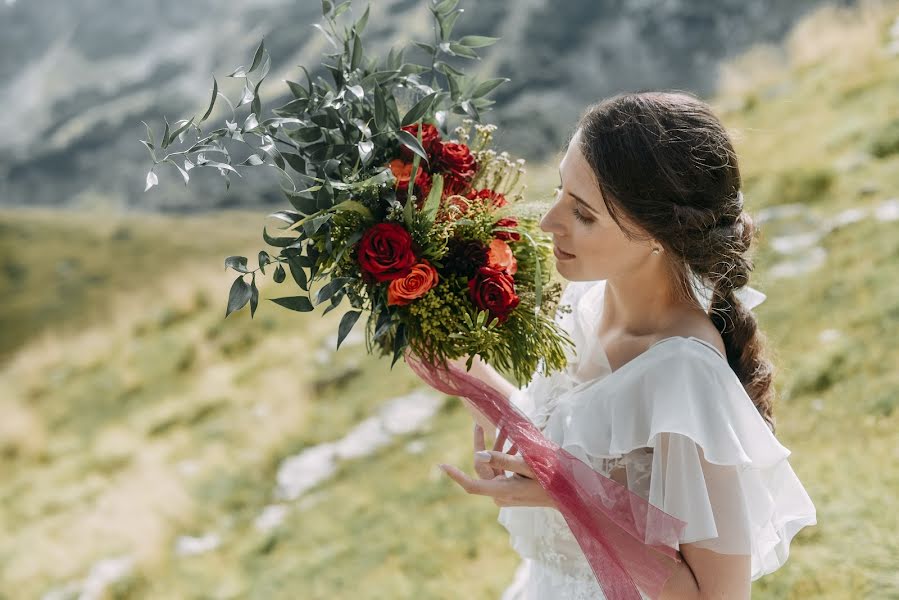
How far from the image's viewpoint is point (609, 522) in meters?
1.82

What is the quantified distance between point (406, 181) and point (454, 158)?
0.17 metres

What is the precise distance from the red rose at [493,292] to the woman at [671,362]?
0.49 ft

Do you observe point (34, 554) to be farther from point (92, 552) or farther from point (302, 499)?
point (302, 499)

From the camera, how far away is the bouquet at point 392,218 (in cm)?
190

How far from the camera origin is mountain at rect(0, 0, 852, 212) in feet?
54.0

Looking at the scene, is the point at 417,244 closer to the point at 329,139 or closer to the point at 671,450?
the point at 329,139

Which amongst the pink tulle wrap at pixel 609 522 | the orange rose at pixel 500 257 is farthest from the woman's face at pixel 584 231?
the pink tulle wrap at pixel 609 522

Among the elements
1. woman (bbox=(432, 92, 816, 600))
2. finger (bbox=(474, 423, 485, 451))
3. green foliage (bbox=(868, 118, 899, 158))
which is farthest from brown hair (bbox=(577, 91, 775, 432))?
green foliage (bbox=(868, 118, 899, 158))

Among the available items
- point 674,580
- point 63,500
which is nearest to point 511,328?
point 674,580

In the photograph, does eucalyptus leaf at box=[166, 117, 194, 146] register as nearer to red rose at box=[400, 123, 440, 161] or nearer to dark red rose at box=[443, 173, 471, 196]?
red rose at box=[400, 123, 440, 161]

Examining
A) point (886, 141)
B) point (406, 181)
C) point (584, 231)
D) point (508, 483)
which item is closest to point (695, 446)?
point (508, 483)

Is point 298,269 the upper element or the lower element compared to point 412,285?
upper

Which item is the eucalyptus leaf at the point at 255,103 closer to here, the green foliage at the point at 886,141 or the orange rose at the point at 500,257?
the orange rose at the point at 500,257

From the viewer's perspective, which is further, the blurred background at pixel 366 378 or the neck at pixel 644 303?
the blurred background at pixel 366 378
